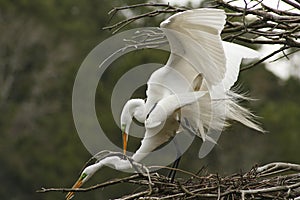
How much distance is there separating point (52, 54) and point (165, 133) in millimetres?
6484

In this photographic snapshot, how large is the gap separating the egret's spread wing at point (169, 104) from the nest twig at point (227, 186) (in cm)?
58

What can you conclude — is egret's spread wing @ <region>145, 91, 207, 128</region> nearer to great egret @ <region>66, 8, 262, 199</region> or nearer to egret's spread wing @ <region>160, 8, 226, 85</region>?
great egret @ <region>66, 8, 262, 199</region>

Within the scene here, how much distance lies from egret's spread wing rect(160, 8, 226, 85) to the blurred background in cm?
440

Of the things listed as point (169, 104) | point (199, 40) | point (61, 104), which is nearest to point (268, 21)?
point (199, 40)

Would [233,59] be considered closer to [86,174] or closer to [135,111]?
[135,111]

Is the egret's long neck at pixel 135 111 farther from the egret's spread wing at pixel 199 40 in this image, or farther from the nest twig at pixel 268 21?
the nest twig at pixel 268 21

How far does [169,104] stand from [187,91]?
93 millimetres

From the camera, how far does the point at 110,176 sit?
7375 millimetres

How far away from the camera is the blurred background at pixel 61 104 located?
797cm

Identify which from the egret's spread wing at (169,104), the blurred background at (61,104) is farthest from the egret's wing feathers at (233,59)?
the blurred background at (61,104)

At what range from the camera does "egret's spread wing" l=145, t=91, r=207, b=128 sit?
2.94 m

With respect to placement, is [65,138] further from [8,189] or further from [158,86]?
[158,86]

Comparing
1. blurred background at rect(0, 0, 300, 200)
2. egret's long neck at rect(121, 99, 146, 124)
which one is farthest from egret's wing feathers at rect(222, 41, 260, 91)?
blurred background at rect(0, 0, 300, 200)

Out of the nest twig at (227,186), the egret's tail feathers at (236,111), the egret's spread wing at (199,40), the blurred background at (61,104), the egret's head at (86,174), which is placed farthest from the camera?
the blurred background at (61,104)
